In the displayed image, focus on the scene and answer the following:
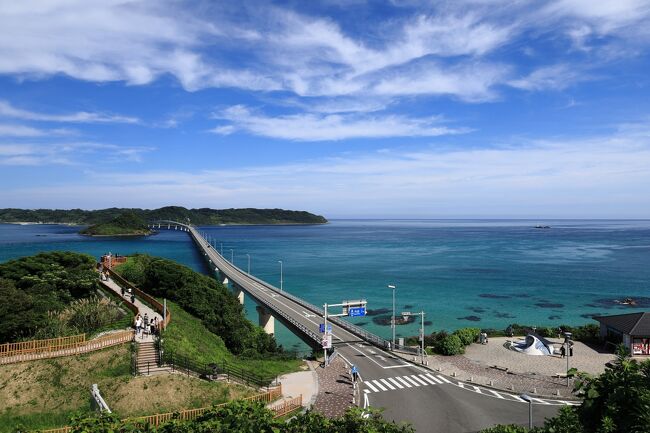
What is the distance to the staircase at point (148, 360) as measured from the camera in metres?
24.0

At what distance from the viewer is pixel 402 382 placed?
2939 centimetres

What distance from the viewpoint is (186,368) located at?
24.7 meters

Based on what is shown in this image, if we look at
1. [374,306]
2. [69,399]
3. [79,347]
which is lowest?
[374,306]

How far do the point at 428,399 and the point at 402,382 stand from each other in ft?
10.8

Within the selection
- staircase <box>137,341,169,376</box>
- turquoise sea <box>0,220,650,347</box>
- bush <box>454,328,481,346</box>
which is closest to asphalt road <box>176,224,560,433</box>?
bush <box>454,328,481,346</box>

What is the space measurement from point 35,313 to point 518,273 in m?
93.4

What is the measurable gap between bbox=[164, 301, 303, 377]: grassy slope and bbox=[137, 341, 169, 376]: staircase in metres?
0.98

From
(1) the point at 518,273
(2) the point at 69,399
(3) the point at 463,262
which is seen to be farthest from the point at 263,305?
(3) the point at 463,262

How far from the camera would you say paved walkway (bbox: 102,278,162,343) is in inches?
1088

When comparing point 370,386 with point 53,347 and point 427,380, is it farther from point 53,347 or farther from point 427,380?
point 53,347

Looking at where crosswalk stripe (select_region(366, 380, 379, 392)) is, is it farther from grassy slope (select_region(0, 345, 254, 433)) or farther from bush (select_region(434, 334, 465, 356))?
bush (select_region(434, 334, 465, 356))

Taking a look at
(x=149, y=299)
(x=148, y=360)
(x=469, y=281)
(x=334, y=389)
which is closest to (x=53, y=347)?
(x=148, y=360)

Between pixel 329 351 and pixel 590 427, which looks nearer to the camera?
pixel 590 427

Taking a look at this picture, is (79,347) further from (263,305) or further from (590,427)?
(263,305)
